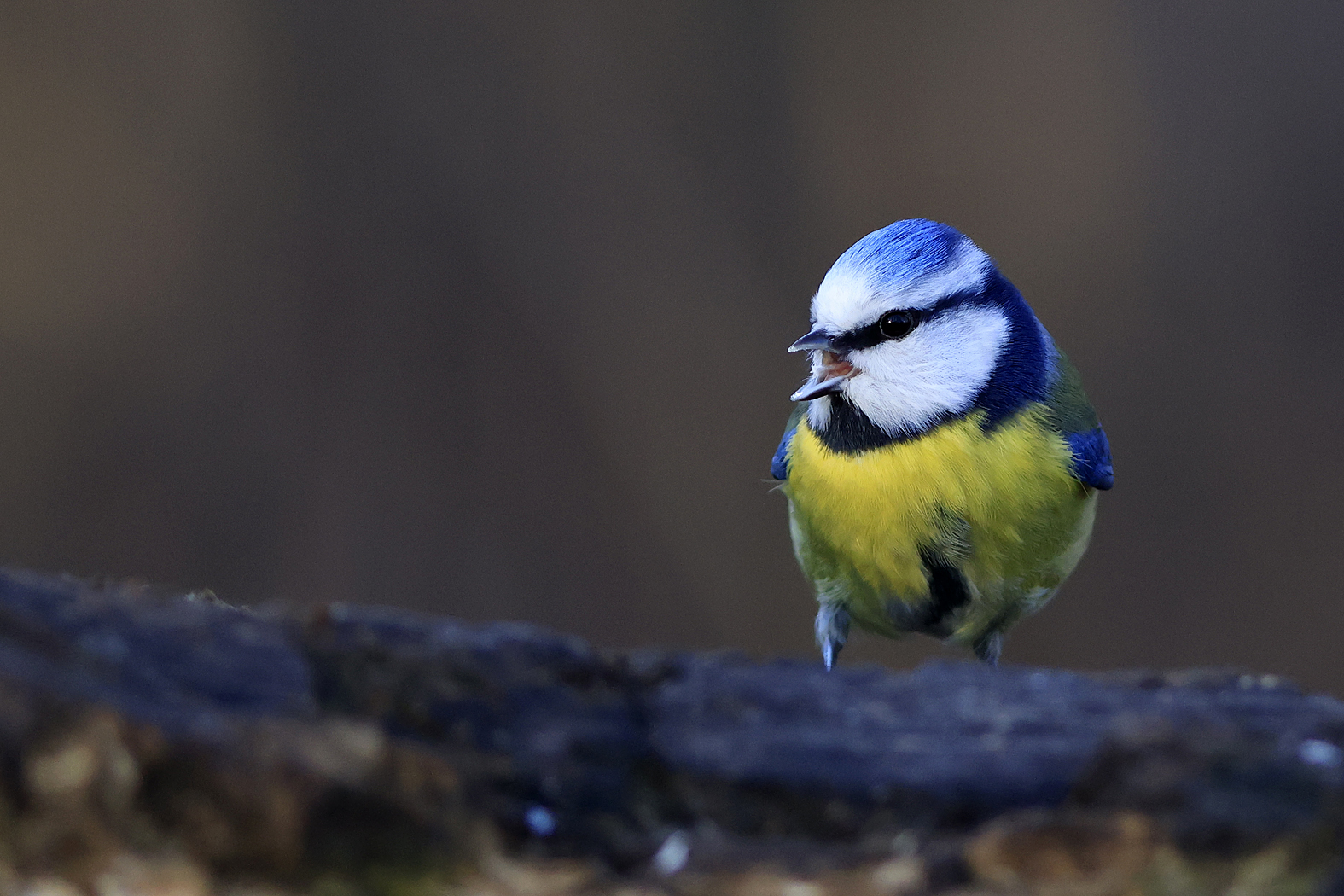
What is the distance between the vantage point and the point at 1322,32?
239 centimetres

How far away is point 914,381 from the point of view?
146cm

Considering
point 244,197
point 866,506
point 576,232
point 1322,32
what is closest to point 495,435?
point 576,232

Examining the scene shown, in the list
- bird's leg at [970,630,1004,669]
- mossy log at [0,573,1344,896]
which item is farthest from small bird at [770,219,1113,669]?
mossy log at [0,573,1344,896]

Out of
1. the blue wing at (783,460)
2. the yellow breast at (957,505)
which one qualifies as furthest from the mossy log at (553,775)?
the blue wing at (783,460)

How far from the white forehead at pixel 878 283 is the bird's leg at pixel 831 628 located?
15.6 inches

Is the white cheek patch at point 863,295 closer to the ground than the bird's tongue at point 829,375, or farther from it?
farther from it

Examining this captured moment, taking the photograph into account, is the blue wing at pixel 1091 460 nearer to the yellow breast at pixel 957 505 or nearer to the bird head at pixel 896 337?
the yellow breast at pixel 957 505

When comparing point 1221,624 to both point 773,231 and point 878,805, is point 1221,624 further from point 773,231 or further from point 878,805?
point 878,805

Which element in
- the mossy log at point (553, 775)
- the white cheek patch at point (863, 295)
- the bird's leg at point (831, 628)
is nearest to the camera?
the mossy log at point (553, 775)

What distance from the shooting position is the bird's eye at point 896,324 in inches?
57.4

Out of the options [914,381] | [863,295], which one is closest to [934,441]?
[914,381]

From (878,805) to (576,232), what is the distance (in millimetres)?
1894

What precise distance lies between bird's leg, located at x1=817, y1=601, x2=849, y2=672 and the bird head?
0.97 feet

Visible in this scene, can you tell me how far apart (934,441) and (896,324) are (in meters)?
0.14
